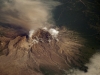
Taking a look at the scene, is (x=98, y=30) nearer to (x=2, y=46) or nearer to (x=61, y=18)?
(x=61, y=18)

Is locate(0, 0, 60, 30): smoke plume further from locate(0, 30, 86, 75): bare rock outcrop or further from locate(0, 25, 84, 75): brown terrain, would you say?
locate(0, 30, 86, 75): bare rock outcrop

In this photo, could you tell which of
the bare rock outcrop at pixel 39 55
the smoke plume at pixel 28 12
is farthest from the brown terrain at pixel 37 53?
the smoke plume at pixel 28 12

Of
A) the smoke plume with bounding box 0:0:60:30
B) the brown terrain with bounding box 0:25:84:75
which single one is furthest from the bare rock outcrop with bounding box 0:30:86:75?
the smoke plume with bounding box 0:0:60:30

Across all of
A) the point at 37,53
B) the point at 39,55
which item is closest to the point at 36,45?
the point at 37,53

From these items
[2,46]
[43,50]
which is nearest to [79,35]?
[43,50]

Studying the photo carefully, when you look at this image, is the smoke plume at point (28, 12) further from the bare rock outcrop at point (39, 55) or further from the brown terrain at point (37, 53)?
the bare rock outcrop at point (39, 55)

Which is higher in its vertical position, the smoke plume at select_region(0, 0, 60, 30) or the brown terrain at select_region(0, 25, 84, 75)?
the smoke plume at select_region(0, 0, 60, 30)

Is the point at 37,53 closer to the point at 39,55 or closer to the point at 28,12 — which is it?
the point at 39,55
